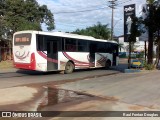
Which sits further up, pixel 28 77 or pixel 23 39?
pixel 23 39

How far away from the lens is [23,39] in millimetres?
21391

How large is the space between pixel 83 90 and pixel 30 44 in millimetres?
8118

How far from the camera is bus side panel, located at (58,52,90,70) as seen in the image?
23.0 m

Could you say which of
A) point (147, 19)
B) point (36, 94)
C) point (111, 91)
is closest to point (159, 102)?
point (111, 91)

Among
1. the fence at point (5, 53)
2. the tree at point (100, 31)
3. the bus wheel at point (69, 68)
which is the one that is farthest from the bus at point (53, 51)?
the tree at point (100, 31)

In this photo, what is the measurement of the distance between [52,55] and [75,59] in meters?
3.05

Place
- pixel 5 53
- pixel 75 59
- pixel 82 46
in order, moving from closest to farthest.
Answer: pixel 75 59 < pixel 82 46 < pixel 5 53

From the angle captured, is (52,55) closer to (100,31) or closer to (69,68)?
(69,68)

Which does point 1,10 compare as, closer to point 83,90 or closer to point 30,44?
point 30,44

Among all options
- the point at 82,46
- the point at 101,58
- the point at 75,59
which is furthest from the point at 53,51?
the point at 101,58

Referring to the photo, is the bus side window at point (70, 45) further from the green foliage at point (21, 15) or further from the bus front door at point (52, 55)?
the green foliage at point (21, 15)

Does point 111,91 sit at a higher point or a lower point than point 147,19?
lower

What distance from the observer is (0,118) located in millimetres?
8359

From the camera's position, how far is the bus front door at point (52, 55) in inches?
854
